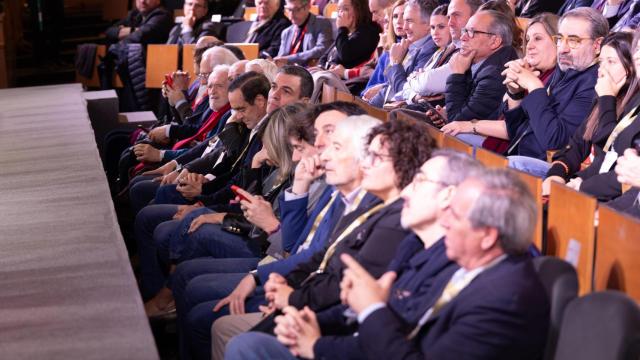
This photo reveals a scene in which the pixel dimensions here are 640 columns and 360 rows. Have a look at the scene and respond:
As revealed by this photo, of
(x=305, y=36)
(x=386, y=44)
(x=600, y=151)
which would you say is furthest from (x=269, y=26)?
(x=600, y=151)

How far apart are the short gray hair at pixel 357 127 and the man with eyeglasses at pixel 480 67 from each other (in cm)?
149

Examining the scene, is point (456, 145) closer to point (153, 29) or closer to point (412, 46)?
point (412, 46)

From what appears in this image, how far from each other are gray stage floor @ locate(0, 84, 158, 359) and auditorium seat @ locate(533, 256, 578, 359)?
79 cm

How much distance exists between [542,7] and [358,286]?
4.00 meters

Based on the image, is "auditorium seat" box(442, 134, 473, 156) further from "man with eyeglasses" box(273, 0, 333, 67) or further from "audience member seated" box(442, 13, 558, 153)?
"man with eyeglasses" box(273, 0, 333, 67)

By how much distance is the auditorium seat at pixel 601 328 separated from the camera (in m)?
1.87

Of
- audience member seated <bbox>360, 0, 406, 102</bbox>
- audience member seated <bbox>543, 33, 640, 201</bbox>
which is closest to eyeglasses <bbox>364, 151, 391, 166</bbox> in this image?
audience member seated <bbox>543, 33, 640, 201</bbox>

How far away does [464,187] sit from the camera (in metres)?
2.07

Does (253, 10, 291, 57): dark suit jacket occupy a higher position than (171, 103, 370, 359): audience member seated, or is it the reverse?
(171, 103, 370, 359): audience member seated

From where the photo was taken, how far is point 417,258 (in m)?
2.38

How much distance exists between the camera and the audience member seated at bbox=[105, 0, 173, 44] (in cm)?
930

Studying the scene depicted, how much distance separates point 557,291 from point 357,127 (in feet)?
3.57

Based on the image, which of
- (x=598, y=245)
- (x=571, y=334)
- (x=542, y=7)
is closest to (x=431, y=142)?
(x=598, y=245)

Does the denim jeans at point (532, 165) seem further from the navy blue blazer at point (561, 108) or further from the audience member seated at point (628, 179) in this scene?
the audience member seated at point (628, 179)
